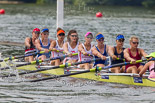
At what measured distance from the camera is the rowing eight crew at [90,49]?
1044 centimetres

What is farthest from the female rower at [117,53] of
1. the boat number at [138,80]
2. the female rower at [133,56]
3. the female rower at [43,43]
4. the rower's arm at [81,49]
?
the female rower at [43,43]

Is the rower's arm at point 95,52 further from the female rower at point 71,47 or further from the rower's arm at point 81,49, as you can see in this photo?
the female rower at point 71,47

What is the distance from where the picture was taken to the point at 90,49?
11539 millimetres

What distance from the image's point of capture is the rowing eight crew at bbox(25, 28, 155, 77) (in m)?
10.4

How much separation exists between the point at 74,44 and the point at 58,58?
679 mm

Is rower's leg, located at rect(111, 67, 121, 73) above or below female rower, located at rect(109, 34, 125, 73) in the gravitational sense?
below

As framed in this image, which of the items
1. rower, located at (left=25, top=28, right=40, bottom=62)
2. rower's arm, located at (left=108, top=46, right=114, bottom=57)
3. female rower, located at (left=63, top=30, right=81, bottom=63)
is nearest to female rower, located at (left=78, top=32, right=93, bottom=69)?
female rower, located at (left=63, top=30, right=81, bottom=63)

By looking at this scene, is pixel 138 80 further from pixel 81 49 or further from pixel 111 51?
pixel 81 49

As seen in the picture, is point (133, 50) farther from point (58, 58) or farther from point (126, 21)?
point (126, 21)

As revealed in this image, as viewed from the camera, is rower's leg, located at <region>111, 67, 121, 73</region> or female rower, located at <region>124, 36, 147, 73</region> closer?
female rower, located at <region>124, 36, 147, 73</region>

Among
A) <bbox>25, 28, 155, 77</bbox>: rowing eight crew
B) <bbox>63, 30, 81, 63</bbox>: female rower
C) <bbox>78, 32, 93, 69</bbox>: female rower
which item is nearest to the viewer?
<bbox>25, 28, 155, 77</bbox>: rowing eight crew

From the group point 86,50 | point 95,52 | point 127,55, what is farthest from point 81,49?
point 127,55

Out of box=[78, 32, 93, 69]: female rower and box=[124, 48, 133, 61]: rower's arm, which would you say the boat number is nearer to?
box=[124, 48, 133, 61]: rower's arm

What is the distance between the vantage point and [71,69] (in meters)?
11.4
